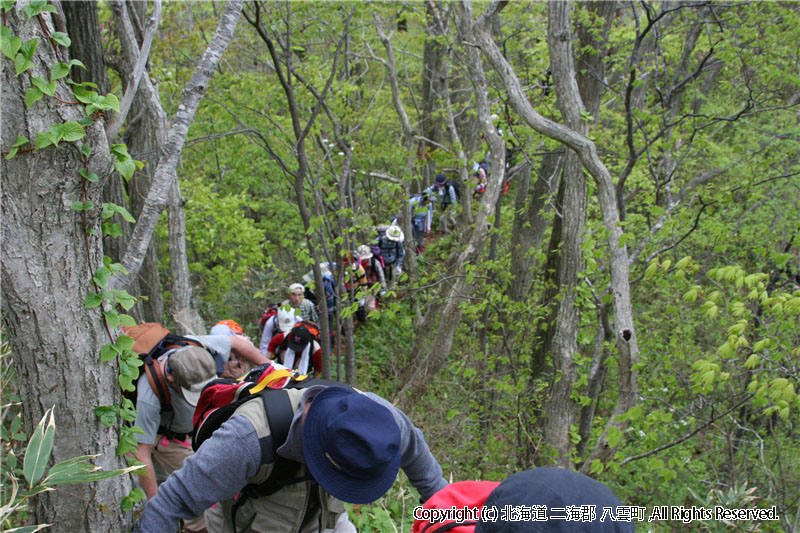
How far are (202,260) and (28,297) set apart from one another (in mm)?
7839

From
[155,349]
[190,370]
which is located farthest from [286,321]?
[190,370]

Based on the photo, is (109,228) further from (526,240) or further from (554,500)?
(526,240)

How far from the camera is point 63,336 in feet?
6.24

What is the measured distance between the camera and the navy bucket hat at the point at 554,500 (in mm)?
1318

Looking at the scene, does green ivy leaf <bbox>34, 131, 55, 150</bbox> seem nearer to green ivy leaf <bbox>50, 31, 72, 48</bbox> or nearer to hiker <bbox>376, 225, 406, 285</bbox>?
green ivy leaf <bbox>50, 31, 72, 48</bbox>

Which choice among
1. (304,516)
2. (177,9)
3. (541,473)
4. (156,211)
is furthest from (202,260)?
(541,473)

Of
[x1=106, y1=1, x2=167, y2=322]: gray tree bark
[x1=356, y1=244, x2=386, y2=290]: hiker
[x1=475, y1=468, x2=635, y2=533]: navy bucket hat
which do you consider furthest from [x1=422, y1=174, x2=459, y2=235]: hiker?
[x1=475, y1=468, x2=635, y2=533]: navy bucket hat

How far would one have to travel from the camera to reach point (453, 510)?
1833 millimetres

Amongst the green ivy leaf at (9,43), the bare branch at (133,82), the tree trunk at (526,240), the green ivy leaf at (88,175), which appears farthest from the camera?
the tree trunk at (526,240)

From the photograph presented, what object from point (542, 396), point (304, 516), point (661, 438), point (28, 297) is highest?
point (28, 297)

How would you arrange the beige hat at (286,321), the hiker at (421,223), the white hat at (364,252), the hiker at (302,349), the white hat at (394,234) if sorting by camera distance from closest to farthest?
1. the hiker at (302,349)
2. the beige hat at (286,321)
3. the white hat at (364,252)
4. the white hat at (394,234)
5. the hiker at (421,223)

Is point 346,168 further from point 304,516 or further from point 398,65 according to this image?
point 398,65

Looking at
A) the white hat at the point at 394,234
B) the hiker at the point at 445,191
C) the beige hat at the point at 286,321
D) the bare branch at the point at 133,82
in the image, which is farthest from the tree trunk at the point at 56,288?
the hiker at the point at 445,191

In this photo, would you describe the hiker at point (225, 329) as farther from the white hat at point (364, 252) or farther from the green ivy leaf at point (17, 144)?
the white hat at point (364, 252)
